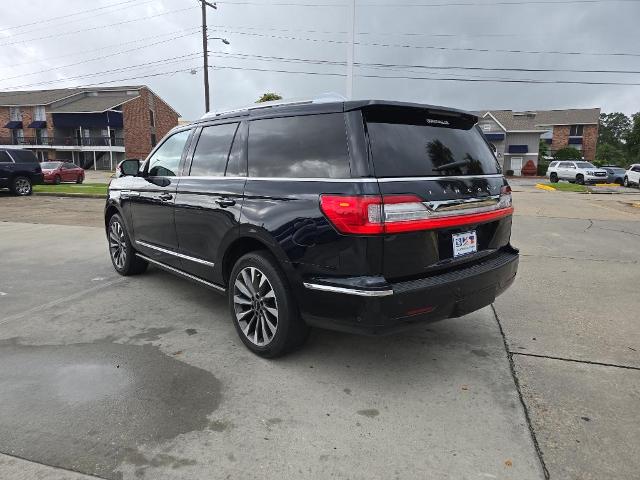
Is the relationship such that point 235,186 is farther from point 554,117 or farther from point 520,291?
point 554,117

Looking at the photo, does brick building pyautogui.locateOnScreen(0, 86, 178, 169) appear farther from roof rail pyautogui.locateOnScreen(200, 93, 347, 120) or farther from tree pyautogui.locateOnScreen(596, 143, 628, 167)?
tree pyautogui.locateOnScreen(596, 143, 628, 167)

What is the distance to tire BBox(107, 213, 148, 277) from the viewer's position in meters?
5.64

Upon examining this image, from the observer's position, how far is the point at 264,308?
3451 millimetres

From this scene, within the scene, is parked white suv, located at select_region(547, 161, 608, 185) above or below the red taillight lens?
below

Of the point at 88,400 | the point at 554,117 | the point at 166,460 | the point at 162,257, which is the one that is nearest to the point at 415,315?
the point at 166,460

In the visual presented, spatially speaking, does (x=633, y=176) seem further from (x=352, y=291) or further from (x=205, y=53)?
(x=352, y=291)

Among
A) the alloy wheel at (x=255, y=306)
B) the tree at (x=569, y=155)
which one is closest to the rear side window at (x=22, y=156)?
the alloy wheel at (x=255, y=306)

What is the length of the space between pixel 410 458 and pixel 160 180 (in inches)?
137

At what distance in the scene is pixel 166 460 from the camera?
7.90 ft

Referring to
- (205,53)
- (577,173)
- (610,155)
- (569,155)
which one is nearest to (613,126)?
(610,155)

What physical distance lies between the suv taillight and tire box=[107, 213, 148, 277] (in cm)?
358

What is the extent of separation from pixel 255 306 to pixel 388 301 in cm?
118

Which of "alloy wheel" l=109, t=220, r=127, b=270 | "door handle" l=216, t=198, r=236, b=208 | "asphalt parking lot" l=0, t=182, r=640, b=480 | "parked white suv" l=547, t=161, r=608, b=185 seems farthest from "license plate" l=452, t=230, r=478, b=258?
"parked white suv" l=547, t=161, r=608, b=185

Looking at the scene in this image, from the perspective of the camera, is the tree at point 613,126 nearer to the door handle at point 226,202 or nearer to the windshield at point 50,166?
the windshield at point 50,166
